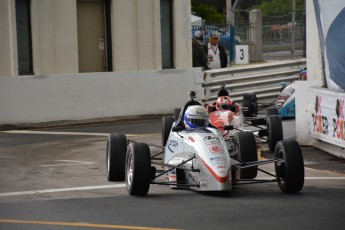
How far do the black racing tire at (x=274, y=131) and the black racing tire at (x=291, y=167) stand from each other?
573cm

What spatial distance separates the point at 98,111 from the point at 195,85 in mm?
3067

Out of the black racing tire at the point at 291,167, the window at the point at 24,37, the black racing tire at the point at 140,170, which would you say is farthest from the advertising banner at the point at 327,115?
the window at the point at 24,37

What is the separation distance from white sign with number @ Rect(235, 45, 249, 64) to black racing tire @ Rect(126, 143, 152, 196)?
19956 millimetres

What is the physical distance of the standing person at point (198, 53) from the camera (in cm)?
2961

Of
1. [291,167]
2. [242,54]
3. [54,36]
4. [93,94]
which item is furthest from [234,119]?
[242,54]

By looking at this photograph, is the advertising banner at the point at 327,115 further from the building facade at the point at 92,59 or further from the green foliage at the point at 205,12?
the green foliage at the point at 205,12

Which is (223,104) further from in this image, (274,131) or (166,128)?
(166,128)

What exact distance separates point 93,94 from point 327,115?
8590mm

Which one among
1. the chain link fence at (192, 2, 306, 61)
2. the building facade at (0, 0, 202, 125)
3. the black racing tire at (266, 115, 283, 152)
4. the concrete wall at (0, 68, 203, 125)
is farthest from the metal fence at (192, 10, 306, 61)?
the black racing tire at (266, 115, 283, 152)

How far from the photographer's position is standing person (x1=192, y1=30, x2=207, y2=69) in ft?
97.1

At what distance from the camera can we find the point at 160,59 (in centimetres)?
2792

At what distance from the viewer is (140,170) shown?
13414mm

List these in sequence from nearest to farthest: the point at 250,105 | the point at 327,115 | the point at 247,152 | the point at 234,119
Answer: the point at 247,152 < the point at 327,115 < the point at 234,119 < the point at 250,105

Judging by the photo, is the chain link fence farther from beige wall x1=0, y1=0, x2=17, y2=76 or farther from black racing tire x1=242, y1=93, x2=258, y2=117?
black racing tire x1=242, y1=93, x2=258, y2=117
